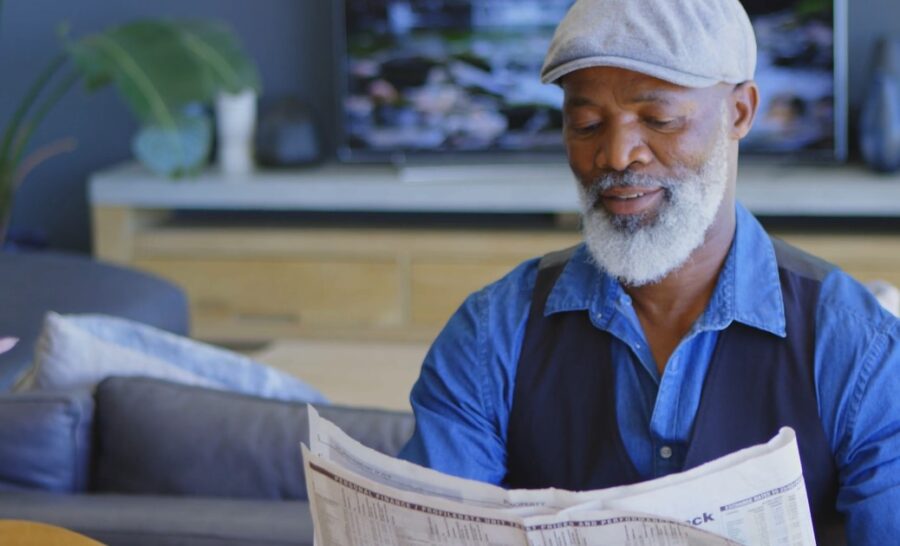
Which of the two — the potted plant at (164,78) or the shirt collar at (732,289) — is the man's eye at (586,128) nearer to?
the shirt collar at (732,289)

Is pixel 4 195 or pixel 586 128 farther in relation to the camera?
pixel 4 195

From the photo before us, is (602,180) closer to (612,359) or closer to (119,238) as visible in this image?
(612,359)

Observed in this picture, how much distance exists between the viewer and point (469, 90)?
14.8ft

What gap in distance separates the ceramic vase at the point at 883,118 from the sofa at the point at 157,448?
2.65 metres

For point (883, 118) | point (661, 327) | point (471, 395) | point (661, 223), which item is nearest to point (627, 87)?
point (661, 223)

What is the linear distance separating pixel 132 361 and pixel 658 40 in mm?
953

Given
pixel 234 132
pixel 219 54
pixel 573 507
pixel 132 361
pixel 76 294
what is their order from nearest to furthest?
pixel 573 507 < pixel 132 361 < pixel 76 294 < pixel 219 54 < pixel 234 132

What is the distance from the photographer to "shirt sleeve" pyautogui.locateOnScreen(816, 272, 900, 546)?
55.9 inches

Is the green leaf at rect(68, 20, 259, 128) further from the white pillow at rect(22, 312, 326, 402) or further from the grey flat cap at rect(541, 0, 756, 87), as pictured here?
the grey flat cap at rect(541, 0, 756, 87)

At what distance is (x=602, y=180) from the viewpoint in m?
1.59

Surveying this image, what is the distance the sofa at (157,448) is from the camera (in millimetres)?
1751

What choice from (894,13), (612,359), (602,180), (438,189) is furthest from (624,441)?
(894,13)

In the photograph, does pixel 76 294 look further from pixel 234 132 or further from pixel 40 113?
pixel 40 113

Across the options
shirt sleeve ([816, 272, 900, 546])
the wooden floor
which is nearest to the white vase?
the wooden floor
